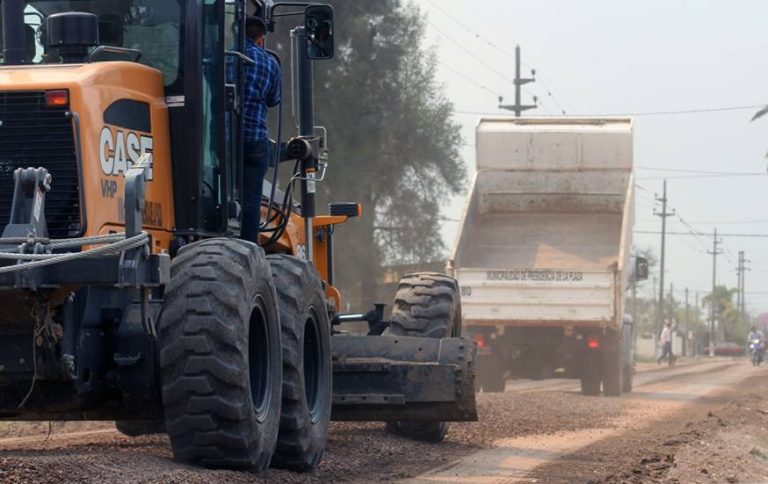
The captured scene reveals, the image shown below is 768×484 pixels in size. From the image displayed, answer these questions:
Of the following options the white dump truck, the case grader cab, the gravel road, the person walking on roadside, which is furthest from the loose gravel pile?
the person walking on roadside

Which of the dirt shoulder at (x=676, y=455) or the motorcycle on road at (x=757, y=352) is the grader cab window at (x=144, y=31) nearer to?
the dirt shoulder at (x=676, y=455)

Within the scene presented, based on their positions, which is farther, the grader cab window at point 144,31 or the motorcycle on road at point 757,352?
the motorcycle on road at point 757,352

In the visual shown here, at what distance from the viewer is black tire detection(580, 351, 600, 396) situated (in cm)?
2231

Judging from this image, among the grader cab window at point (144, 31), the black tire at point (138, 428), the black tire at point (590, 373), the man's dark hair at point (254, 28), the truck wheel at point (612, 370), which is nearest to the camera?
the grader cab window at point (144, 31)

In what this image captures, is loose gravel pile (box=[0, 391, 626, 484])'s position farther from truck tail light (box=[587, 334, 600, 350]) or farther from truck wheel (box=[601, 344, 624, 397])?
truck wheel (box=[601, 344, 624, 397])

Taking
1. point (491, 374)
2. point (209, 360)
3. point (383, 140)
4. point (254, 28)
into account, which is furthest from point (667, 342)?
point (209, 360)

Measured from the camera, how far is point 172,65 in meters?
8.38

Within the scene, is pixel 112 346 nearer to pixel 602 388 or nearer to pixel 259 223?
pixel 259 223

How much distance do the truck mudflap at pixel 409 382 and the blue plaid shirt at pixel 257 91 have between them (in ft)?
6.38

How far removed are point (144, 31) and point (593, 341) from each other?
14683 mm

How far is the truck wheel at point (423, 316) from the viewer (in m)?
11.3

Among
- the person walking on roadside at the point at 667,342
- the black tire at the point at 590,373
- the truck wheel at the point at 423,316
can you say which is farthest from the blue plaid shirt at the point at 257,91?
the person walking on roadside at the point at 667,342

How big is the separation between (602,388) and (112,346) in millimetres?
17589

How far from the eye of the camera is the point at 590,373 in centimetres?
2269
